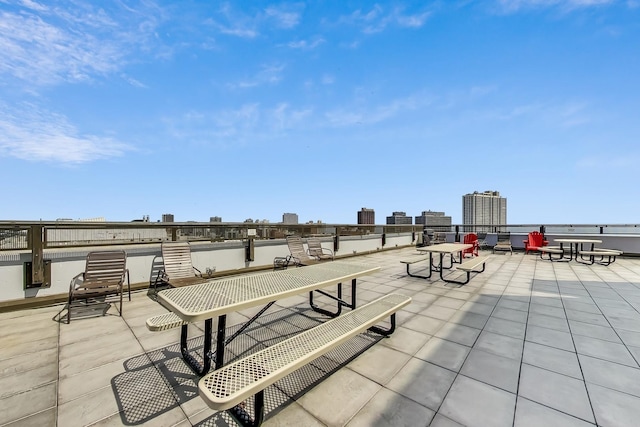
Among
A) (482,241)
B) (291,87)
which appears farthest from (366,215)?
(291,87)

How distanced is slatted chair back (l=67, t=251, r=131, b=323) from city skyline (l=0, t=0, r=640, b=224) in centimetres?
87

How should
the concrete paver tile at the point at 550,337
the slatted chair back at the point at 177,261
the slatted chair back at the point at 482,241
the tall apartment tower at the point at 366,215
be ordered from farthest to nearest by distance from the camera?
1. the tall apartment tower at the point at 366,215
2. the slatted chair back at the point at 482,241
3. the slatted chair back at the point at 177,261
4. the concrete paver tile at the point at 550,337

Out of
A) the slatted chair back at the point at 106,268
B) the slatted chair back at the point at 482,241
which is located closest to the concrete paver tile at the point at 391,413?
the slatted chair back at the point at 106,268

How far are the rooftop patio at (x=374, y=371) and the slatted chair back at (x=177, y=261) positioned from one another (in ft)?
2.01

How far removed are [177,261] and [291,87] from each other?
7.76m

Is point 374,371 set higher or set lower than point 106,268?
lower

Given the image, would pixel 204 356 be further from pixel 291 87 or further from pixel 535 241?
pixel 535 241

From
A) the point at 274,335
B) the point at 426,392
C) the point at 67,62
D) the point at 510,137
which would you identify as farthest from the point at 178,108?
the point at 510,137

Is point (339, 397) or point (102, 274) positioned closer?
point (339, 397)

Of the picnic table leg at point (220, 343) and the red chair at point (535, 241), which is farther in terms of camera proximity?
the red chair at point (535, 241)

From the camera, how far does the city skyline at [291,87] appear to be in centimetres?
540

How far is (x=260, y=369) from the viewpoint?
4.85 feet

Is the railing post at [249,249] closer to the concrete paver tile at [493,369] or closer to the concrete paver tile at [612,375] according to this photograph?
the concrete paver tile at [493,369]

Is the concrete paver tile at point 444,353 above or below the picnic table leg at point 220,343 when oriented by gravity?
below
